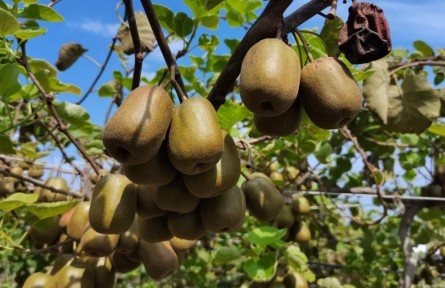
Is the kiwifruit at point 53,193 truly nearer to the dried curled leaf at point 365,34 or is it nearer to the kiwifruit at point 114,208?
the kiwifruit at point 114,208

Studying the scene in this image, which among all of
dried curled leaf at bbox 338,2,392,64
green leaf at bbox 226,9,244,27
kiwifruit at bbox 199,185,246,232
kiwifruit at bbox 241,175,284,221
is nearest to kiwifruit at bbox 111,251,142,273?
kiwifruit at bbox 241,175,284,221

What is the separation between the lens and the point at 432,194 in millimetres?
2951

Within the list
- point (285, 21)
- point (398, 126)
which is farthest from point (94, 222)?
point (398, 126)

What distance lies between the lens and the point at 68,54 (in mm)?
2188

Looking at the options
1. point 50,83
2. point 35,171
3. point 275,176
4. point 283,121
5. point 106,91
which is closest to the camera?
point 283,121

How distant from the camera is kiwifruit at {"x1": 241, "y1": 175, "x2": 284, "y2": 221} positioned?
1.37 meters

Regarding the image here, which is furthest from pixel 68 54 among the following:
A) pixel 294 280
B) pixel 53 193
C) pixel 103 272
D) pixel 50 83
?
pixel 294 280

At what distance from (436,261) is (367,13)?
299 cm

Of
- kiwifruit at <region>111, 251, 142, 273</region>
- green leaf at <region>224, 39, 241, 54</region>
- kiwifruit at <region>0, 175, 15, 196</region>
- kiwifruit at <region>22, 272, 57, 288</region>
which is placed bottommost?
kiwifruit at <region>0, 175, 15, 196</region>

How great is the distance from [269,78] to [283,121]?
137 mm

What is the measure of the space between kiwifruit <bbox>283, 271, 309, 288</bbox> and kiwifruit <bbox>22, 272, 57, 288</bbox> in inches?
40.5

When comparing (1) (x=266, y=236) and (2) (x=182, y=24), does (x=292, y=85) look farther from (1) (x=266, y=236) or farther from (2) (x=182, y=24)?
(1) (x=266, y=236)

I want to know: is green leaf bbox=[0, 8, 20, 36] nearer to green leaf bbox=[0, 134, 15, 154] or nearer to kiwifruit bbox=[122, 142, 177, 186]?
green leaf bbox=[0, 134, 15, 154]

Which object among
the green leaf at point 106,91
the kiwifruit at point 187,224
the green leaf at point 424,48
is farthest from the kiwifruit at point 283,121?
the green leaf at point 424,48
